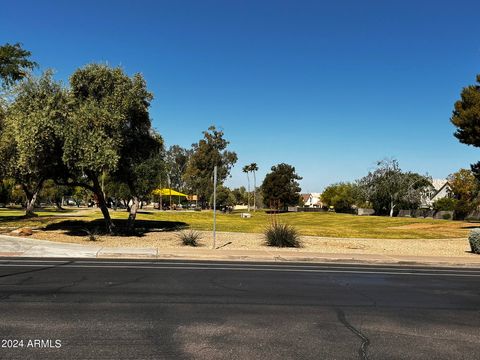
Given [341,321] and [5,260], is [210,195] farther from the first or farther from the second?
[341,321]

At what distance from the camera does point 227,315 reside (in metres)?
7.91

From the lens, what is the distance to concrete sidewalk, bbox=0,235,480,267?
1670 centimetres

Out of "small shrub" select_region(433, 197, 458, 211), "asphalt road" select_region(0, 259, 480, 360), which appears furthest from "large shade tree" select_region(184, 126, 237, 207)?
"asphalt road" select_region(0, 259, 480, 360)

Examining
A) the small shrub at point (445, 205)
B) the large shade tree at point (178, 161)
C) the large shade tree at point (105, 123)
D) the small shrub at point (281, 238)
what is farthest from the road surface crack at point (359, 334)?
the large shade tree at point (178, 161)

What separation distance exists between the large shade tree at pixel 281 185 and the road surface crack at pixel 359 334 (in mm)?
74407

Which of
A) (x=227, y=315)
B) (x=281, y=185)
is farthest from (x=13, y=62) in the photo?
(x=281, y=185)

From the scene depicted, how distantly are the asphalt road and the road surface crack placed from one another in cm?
2

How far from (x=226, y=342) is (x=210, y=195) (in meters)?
85.0

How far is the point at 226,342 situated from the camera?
6.35 metres

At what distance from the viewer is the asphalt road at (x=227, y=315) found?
606 cm

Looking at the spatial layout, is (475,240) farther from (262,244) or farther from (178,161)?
(178,161)

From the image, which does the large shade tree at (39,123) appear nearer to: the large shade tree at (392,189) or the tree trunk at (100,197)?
the tree trunk at (100,197)

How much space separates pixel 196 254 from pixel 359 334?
10993mm

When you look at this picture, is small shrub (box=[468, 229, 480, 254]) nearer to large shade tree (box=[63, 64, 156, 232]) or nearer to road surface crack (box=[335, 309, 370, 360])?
road surface crack (box=[335, 309, 370, 360])
